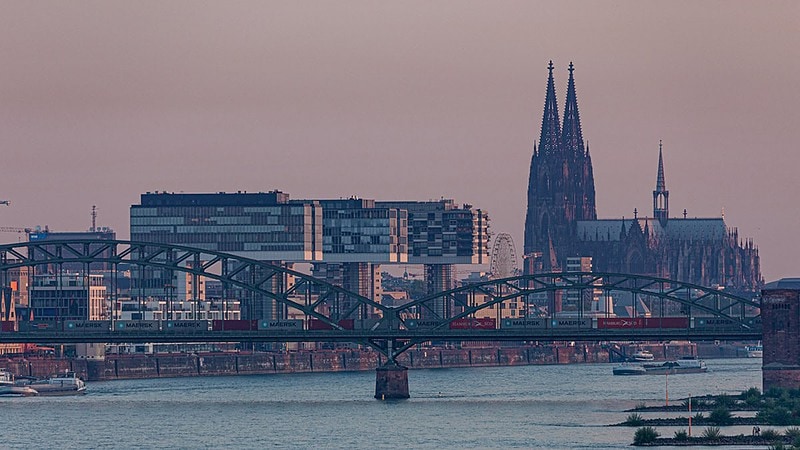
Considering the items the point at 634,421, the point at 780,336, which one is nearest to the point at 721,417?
the point at 634,421

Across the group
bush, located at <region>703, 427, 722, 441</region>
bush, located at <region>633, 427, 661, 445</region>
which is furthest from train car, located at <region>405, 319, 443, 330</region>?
bush, located at <region>633, 427, 661, 445</region>

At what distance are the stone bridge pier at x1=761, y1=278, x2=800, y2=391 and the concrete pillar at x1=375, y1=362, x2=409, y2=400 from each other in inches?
1127

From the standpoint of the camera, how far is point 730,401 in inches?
6265

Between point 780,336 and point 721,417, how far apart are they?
3250 centimetres

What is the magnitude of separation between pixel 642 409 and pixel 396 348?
34.5m

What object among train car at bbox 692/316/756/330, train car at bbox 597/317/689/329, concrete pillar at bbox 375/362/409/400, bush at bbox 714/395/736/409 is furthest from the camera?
train car at bbox 597/317/689/329

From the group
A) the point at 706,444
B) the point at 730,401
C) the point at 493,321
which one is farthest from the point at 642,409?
the point at 493,321

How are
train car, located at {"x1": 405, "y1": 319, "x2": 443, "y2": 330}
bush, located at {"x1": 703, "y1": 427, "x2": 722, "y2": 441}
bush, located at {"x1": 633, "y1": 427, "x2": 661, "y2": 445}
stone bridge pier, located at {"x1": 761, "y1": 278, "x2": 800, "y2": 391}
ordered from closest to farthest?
bush, located at {"x1": 703, "y1": 427, "x2": 722, "y2": 441} → bush, located at {"x1": 633, "y1": 427, "x2": 661, "y2": 445} → stone bridge pier, located at {"x1": 761, "y1": 278, "x2": 800, "y2": 391} → train car, located at {"x1": 405, "y1": 319, "x2": 443, "y2": 330}

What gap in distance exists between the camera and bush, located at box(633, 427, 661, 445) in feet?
412

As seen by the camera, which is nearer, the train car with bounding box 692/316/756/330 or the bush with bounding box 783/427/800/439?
the bush with bounding box 783/427/800/439

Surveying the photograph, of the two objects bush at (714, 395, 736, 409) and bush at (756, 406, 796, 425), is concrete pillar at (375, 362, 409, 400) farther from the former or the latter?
bush at (756, 406, 796, 425)

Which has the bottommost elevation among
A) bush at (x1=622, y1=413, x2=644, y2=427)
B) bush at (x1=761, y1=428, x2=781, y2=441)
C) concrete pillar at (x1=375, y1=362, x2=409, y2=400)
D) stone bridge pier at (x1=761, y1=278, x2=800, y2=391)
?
bush at (x1=761, y1=428, x2=781, y2=441)

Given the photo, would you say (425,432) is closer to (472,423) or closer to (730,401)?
(472,423)

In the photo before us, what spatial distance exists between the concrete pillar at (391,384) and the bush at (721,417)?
42.9 meters
